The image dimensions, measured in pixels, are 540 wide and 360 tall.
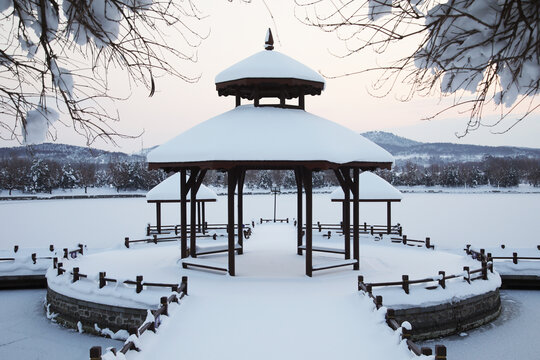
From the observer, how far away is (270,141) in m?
12.4

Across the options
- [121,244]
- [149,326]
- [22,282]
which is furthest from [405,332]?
[22,282]

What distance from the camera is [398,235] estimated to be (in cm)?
2430

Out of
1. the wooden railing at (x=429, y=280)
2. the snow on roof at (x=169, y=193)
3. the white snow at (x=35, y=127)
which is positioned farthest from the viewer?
the snow on roof at (x=169, y=193)

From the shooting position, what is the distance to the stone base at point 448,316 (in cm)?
1043

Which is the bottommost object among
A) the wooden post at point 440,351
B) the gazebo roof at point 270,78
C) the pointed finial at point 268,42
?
the wooden post at point 440,351

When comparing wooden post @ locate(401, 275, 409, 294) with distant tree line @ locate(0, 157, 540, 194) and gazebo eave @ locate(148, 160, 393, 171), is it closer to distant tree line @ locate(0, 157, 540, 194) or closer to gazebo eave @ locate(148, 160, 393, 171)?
gazebo eave @ locate(148, 160, 393, 171)

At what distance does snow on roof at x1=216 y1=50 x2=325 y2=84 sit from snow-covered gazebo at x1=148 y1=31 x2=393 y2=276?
32mm

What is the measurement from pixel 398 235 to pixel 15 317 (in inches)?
740

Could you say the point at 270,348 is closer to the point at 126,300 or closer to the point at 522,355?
the point at 126,300

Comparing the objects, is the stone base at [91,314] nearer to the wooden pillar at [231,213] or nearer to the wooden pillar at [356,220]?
the wooden pillar at [231,213]

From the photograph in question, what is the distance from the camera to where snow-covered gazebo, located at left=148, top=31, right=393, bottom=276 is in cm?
1205

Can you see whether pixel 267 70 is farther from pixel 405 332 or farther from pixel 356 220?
pixel 405 332

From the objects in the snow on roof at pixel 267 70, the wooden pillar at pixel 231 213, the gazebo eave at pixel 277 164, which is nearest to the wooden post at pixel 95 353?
the gazebo eave at pixel 277 164

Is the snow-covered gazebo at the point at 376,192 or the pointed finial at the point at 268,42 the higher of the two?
the pointed finial at the point at 268,42
